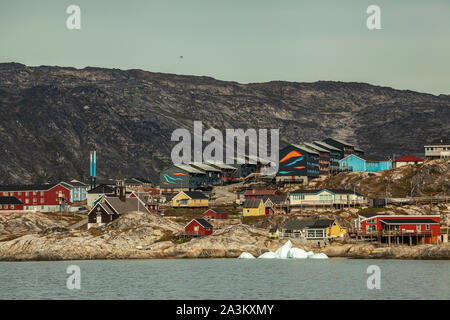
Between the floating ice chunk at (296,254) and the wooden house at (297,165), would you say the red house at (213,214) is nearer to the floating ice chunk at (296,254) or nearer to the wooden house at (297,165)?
the floating ice chunk at (296,254)

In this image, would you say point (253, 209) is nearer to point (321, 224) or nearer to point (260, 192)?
point (260, 192)

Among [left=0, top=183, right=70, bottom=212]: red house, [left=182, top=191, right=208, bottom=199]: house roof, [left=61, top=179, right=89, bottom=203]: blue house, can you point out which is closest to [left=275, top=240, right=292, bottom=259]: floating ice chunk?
[left=182, top=191, right=208, bottom=199]: house roof

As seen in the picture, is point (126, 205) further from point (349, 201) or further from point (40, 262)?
point (349, 201)

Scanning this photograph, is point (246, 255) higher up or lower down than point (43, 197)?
lower down

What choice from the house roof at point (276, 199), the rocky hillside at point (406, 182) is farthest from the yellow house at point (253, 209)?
the rocky hillside at point (406, 182)

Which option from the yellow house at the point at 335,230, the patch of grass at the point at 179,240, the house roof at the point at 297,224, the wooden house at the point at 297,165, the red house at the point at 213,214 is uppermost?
the wooden house at the point at 297,165

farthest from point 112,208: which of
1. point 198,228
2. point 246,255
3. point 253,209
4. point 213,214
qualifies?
point 246,255
